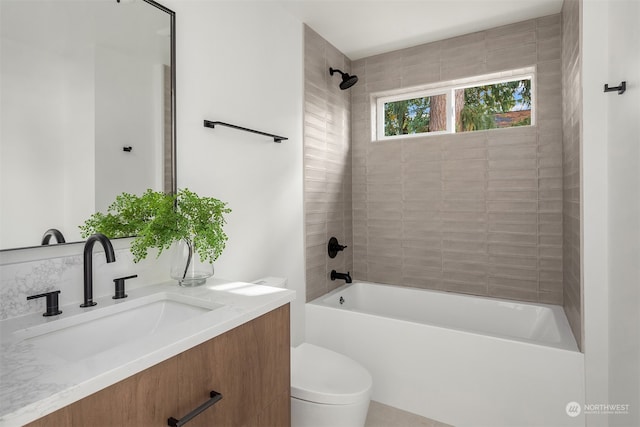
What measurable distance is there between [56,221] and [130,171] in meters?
0.34

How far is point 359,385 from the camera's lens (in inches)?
68.4

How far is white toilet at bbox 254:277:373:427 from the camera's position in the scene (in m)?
1.64

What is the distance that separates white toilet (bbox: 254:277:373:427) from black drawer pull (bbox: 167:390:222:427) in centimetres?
74

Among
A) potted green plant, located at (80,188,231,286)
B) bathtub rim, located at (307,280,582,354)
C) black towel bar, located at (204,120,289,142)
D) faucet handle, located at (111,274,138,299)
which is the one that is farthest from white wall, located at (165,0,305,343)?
faucet handle, located at (111,274,138,299)

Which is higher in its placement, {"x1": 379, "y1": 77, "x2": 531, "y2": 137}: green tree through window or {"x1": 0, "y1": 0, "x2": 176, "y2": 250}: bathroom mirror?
{"x1": 379, "y1": 77, "x2": 531, "y2": 137}: green tree through window

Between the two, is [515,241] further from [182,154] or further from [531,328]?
[182,154]

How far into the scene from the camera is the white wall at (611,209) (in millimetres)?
1374

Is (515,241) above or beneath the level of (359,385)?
above

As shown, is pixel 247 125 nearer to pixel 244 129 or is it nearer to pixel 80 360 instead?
pixel 244 129

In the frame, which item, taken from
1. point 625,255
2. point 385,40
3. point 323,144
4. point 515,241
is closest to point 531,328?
point 515,241

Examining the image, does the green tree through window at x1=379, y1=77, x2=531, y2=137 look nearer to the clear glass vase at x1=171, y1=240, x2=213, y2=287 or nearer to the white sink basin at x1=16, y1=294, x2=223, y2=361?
the clear glass vase at x1=171, y1=240, x2=213, y2=287

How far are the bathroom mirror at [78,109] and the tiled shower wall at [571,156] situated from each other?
2.03m

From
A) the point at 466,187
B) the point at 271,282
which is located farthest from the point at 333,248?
the point at 466,187

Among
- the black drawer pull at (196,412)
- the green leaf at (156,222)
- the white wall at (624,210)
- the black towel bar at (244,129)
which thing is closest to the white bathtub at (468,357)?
the white wall at (624,210)
